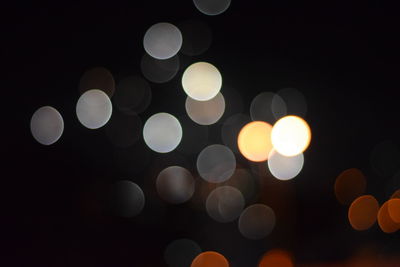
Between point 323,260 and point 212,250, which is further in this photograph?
point 212,250

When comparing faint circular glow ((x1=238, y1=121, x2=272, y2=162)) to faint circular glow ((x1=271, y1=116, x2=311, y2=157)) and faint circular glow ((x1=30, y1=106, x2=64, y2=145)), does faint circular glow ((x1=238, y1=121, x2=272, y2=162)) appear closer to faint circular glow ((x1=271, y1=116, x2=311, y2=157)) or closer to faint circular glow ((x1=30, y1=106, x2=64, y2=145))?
faint circular glow ((x1=271, y1=116, x2=311, y2=157))

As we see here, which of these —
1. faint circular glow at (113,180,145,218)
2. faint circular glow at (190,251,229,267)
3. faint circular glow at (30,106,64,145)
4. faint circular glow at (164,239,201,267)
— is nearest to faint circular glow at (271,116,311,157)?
faint circular glow at (113,180,145,218)

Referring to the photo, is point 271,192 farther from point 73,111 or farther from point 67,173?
point 73,111

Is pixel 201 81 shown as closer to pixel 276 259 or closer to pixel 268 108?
pixel 268 108

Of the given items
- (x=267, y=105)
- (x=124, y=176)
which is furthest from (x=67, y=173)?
(x=267, y=105)

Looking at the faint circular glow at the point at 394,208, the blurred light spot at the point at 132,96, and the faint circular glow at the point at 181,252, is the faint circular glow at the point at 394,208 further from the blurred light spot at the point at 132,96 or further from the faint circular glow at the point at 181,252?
the blurred light spot at the point at 132,96

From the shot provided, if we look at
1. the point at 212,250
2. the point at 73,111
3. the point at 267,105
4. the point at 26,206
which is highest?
the point at 267,105

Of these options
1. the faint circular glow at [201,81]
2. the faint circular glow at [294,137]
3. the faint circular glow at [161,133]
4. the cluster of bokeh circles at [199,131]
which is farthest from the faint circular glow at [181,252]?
the faint circular glow at [201,81]

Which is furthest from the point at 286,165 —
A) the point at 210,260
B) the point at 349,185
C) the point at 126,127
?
Result: the point at 210,260
